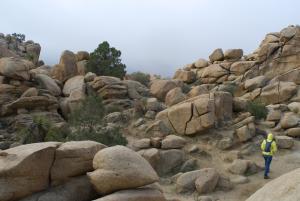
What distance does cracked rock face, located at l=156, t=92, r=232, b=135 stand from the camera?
2178 cm

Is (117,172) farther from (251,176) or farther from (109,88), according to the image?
(109,88)

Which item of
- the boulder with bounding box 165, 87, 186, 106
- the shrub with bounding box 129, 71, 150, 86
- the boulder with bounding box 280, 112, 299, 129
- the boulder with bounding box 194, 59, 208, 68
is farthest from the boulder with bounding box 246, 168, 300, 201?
the boulder with bounding box 194, 59, 208, 68

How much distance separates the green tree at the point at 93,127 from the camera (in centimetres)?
1973

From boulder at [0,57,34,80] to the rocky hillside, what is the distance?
8 cm

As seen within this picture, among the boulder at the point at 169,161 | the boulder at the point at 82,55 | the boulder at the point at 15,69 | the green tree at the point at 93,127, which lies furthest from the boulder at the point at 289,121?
the boulder at the point at 82,55

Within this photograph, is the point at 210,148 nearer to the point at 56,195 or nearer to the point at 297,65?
the point at 56,195

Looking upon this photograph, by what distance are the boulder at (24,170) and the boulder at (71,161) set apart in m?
0.20

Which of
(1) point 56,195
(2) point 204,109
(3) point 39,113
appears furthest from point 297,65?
(1) point 56,195

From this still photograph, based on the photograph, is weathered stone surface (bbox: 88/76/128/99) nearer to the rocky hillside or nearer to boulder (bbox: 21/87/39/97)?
the rocky hillside

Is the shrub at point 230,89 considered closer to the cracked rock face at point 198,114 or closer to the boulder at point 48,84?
the cracked rock face at point 198,114

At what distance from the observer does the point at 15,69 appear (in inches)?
1121

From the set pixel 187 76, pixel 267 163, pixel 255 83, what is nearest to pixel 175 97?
pixel 255 83

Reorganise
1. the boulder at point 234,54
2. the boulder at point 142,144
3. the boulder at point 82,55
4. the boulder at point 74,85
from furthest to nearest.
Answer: the boulder at point 234,54 < the boulder at point 82,55 < the boulder at point 74,85 < the boulder at point 142,144

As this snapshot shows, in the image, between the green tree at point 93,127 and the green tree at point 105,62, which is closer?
the green tree at point 93,127
